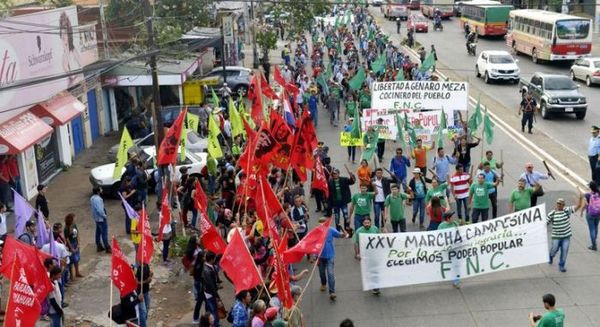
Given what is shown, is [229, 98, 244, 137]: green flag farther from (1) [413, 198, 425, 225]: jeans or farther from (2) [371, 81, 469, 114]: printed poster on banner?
(1) [413, 198, 425, 225]: jeans

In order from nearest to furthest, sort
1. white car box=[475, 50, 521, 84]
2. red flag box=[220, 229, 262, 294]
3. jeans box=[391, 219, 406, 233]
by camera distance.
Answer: red flag box=[220, 229, 262, 294]
jeans box=[391, 219, 406, 233]
white car box=[475, 50, 521, 84]

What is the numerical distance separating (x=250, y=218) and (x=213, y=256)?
250cm

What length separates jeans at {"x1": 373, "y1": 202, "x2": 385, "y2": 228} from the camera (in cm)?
1627

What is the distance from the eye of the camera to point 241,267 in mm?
10633

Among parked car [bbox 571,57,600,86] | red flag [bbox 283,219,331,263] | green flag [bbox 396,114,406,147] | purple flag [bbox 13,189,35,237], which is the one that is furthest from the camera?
parked car [bbox 571,57,600,86]

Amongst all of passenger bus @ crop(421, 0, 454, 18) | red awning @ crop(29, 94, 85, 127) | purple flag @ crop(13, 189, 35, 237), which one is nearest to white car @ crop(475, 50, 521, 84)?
red awning @ crop(29, 94, 85, 127)

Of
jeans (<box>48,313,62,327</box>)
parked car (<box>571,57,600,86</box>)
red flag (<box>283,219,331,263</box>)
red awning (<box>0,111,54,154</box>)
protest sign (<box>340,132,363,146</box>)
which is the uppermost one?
red flag (<box>283,219,331,263</box>)

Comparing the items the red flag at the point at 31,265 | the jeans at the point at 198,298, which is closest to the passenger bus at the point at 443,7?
the jeans at the point at 198,298

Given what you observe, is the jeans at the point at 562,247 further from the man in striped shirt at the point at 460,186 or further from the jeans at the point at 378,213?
the jeans at the point at 378,213

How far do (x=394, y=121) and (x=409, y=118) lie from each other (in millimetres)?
445

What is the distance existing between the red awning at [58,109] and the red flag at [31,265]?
10.9 metres

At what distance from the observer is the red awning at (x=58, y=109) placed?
71.0 feet

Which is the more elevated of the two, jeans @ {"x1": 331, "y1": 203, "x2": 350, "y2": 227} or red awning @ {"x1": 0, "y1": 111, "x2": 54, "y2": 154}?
red awning @ {"x1": 0, "y1": 111, "x2": 54, "y2": 154}

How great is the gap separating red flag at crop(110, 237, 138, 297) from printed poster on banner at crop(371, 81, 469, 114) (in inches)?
573
